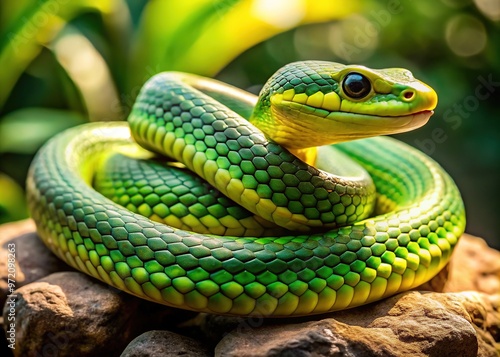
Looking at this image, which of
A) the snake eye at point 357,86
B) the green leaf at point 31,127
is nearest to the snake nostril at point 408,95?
the snake eye at point 357,86

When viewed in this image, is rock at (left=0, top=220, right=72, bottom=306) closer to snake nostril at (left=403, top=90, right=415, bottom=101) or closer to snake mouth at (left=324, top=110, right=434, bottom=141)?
snake mouth at (left=324, top=110, right=434, bottom=141)

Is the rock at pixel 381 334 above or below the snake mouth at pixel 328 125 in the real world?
below

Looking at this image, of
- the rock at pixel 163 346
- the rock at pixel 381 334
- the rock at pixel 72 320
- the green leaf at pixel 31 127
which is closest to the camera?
the rock at pixel 381 334

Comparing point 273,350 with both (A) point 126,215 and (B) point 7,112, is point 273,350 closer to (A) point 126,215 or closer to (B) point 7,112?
(A) point 126,215

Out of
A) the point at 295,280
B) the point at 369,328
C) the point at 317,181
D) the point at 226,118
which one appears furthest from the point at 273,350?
the point at 226,118

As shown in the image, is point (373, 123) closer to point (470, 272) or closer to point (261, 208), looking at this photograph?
point (261, 208)

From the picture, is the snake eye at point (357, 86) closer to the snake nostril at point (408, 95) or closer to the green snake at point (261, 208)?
the green snake at point (261, 208)
